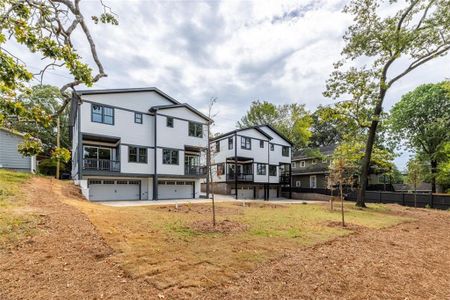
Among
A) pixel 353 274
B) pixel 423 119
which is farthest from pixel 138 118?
pixel 423 119

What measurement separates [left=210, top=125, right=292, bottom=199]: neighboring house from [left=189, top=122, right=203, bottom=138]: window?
479 cm

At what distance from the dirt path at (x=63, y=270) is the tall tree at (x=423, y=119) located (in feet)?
110

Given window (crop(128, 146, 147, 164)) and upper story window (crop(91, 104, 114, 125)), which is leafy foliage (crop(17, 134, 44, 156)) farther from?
window (crop(128, 146, 147, 164))

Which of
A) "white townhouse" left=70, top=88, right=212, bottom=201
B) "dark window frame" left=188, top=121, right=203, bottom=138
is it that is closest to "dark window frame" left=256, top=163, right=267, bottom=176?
"white townhouse" left=70, top=88, right=212, bottom=201

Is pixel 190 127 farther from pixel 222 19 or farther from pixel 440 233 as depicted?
pixel 440 233

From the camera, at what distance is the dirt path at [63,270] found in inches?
161

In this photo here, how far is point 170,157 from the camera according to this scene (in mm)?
24000

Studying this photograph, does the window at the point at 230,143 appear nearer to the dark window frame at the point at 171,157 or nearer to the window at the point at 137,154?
the dark window frame at the point at 171,157

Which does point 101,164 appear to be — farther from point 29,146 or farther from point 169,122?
point 29,146

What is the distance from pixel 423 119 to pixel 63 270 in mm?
37108

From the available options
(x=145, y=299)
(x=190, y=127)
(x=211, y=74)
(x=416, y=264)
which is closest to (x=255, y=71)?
(x=211, y=74)

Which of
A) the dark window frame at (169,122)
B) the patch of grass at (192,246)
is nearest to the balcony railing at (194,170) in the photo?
the dark window frame at (169,122)

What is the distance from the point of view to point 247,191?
3266 cm

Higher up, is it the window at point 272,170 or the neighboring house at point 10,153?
the neighboring house at point 10,153
